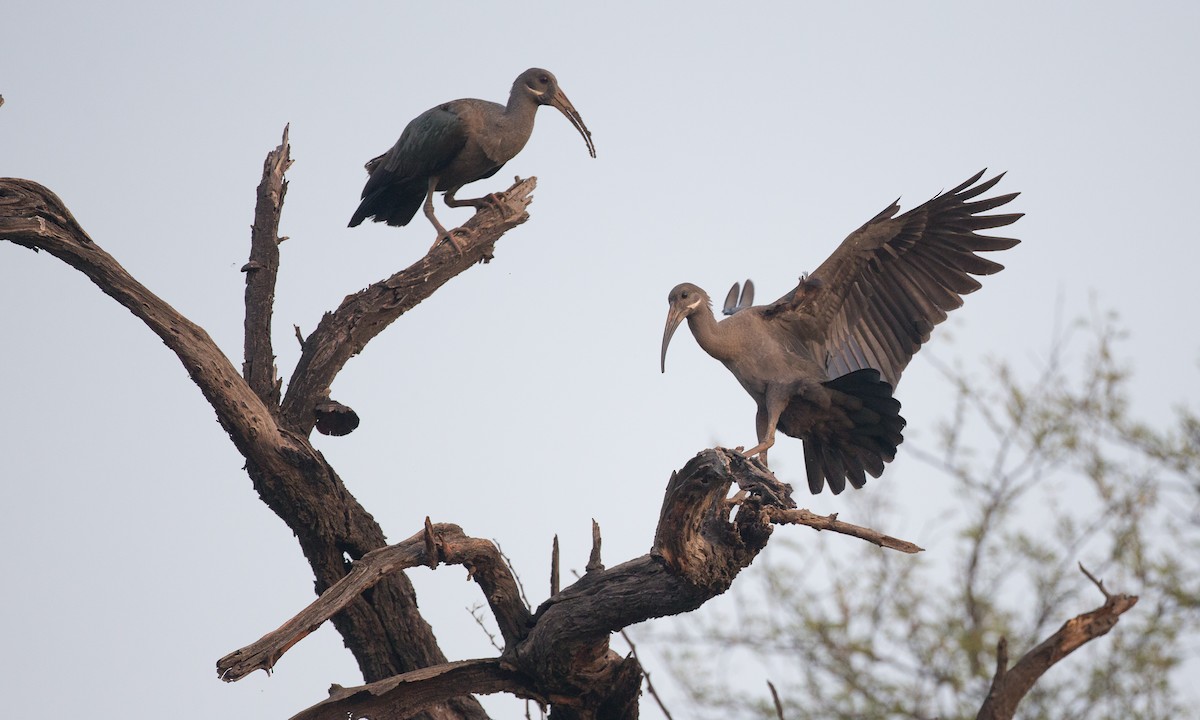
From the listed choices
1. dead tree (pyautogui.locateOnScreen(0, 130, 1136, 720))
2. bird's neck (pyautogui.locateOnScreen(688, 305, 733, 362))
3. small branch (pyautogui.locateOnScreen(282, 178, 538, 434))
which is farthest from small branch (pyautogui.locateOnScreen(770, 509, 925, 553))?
small branch (pyautogui.locateOnScreen(282, 178, 538, 434))

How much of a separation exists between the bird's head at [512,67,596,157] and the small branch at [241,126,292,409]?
63.5 inches

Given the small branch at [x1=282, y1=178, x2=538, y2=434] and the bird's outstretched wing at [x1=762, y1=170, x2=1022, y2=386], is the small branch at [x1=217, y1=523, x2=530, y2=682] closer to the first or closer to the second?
the small branch at [x1=282, y1=178, x2=538, y2=434]

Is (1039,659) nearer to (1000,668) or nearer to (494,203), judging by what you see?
(1000,668)

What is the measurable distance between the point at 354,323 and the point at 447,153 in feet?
4.88

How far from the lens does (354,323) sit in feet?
18.0

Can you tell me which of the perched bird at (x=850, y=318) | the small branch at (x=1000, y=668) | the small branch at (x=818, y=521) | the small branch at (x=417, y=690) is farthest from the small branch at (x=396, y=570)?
the small branch at (x=1000, y=668)

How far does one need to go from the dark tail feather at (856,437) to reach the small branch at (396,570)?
1.76 m

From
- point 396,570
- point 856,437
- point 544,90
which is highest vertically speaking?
point 544,90

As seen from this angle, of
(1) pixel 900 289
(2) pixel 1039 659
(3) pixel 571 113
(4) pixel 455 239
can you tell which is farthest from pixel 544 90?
(2) pixel 1039 659

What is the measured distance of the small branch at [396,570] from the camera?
3965 mm

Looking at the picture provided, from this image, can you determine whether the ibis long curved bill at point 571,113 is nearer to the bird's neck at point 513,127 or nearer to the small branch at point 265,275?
the bird's neck at point 513,127

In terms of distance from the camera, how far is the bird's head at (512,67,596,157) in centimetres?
710

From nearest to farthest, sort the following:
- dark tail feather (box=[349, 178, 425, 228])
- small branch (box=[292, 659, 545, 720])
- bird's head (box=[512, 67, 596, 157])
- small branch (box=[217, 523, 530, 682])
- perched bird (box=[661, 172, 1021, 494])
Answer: small branch (box=[217, 523, 530, 682]) < small branch (box=[292, 659, 545, 720]) < perched bird (box=[661, 172, 1021, 494]) < dark tail feather (box=[349, 178, 425, 228]) < bird's head (box=[512, 67, 596, 157])

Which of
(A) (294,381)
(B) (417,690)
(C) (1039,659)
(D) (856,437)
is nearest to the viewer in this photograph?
(C) (1039,659)
